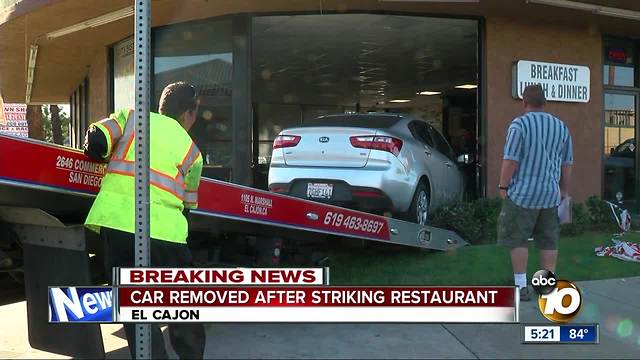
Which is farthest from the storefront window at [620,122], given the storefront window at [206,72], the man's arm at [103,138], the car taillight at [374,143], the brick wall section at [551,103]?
the man's arm at [103,138]

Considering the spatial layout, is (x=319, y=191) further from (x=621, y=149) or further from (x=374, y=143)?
(x=621, y=149)

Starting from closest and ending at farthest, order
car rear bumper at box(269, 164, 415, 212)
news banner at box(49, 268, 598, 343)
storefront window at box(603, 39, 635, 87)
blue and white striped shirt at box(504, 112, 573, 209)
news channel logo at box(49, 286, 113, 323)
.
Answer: news banner at box(49, 268, 598, 343)
news channel logo at box(49, 286, 113, 323)
blue and white striped shirt at box(504, 112, 573, 209)
car rear bumper at box(269, 164, 415, 212)
storefront window at box(603, 39, 635, 87)

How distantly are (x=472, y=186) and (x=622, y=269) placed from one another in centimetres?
427

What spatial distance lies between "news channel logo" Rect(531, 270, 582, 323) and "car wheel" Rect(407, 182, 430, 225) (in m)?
3.54

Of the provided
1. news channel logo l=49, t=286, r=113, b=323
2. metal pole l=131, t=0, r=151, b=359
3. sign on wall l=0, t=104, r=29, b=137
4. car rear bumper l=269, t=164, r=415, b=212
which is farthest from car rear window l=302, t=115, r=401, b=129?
sign on wall l=0, t=104, r=29, b=137

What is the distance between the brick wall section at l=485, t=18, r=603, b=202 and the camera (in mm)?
9930

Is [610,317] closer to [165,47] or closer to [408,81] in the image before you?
[165,47]

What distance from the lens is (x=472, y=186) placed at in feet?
36.3

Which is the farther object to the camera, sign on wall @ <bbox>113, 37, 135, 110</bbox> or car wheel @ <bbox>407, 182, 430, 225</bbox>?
sign on wall @ <bbox>113, 37, 135, 110</bbox>

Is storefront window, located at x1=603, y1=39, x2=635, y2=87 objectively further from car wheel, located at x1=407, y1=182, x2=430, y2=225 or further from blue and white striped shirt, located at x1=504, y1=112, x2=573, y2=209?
blue and white striped shirt, located at x1=504, y1=112, x2=573, y2=209

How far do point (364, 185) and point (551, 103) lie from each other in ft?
15.9

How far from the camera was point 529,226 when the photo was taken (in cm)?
533

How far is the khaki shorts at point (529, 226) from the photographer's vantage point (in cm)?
532

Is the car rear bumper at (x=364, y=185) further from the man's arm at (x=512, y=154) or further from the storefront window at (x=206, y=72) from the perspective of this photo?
the storefront window at (x=206, y=72)
